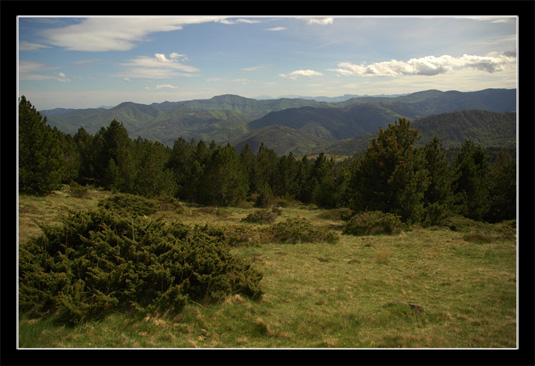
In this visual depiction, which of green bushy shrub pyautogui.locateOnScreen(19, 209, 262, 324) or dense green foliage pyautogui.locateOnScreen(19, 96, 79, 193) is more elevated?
dense green foliage pyautogui.locateOnScreen(19, 96, 79, 193)

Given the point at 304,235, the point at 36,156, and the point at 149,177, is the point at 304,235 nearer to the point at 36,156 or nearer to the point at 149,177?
the point at 36,156

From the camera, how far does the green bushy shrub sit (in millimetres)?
5965

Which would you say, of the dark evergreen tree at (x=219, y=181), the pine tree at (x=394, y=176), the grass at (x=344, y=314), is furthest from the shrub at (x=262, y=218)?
the dark evergreen tree at (x=219, y=181)

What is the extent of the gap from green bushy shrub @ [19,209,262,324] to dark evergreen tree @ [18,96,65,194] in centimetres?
1736

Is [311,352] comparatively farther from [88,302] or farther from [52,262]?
[52,262]

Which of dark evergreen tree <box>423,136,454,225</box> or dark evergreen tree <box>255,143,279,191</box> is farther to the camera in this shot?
dark evergreen tree <box>255,143,279,191</box>

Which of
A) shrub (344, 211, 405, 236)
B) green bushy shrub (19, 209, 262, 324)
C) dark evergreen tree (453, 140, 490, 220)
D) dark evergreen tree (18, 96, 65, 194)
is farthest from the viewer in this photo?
dark evergreen tree (453, 140, 490, 220)

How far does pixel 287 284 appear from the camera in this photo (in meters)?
8.76

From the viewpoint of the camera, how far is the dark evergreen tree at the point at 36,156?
20.3 meters

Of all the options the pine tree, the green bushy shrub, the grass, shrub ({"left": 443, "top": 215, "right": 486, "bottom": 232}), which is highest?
the pine tree

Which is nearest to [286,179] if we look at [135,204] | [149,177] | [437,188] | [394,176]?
[149,177]

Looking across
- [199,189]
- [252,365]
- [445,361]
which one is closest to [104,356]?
[252,365]

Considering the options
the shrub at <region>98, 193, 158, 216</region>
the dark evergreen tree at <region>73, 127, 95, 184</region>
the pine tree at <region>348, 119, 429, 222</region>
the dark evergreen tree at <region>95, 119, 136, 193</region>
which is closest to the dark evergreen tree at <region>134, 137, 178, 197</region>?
the dark evergreen tree at <region>95, 119, 136, 193</region>

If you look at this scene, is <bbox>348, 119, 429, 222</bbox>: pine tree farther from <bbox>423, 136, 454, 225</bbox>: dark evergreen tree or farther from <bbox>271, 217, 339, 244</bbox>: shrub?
<bbox>271, 217, 339, 244</bbox>: shrub
